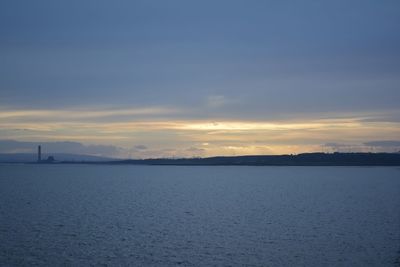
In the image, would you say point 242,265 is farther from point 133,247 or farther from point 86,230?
point 86,230

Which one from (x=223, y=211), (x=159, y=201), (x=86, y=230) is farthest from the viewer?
(x=159, y=201)

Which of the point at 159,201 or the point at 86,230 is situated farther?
the point at 159,201

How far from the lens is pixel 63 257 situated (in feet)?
103

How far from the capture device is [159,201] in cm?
7281

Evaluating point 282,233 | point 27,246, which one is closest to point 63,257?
point 27,246

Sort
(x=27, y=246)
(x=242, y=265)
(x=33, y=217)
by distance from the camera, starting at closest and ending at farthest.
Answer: (x=242, y=265) < (x=27, y=246) < (x=33, y=217)

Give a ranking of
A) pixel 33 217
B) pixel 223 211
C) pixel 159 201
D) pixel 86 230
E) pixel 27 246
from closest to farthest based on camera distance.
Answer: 1. pixel 27 246
2. pixel 86 230
3. pixel 33 217
4. pixel 223 211
5. pixel 159 201

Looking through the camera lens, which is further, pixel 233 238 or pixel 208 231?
pixel 208 231

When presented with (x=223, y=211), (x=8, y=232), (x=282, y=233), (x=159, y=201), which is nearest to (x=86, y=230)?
(x=8, y=232)

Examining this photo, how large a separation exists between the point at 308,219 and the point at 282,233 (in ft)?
32.7

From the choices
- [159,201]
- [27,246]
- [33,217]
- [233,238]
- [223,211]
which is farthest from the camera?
[159,201]

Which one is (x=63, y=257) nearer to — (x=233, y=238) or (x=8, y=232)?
(x=8, y=232)

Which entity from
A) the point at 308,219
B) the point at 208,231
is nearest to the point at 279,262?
the point at 208,231

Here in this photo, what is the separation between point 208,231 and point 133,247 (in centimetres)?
921
